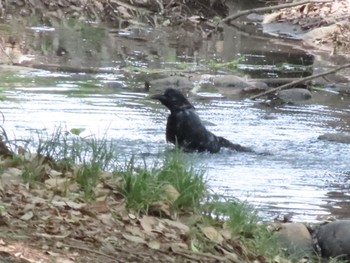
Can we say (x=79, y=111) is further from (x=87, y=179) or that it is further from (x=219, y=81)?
(x=87, y=179)

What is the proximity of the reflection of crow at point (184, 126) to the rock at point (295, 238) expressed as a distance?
3.33 metres

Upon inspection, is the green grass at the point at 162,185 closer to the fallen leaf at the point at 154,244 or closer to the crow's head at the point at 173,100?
the fallen leaf at the point at 154,244

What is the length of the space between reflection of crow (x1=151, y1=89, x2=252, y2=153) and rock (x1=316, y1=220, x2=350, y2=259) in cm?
341

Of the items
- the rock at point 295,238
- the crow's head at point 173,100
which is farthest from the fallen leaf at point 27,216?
the crow's head at point 173,100

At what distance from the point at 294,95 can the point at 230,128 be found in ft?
10.5

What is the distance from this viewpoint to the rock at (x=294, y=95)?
49.0ft

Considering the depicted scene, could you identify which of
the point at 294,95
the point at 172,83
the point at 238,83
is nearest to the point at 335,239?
the point at 294,95

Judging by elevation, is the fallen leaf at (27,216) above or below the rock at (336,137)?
above

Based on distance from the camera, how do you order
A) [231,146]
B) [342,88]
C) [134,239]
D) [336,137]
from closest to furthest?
1. [134,239]
2. [231,146]
3. [336,137]
4. [342,88]

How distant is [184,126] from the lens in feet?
34.2

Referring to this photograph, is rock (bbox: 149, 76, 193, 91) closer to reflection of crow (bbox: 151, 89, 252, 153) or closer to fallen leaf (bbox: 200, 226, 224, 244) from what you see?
reflection of crow (bbox: 151, 89, 252, 153)

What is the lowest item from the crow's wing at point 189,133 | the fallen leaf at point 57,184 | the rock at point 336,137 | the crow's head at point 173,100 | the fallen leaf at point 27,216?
the rock at point 336,137

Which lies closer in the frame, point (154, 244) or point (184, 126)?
point (154, 244)

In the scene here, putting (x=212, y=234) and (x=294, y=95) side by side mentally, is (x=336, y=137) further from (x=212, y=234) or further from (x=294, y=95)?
(x=212, y=234)
